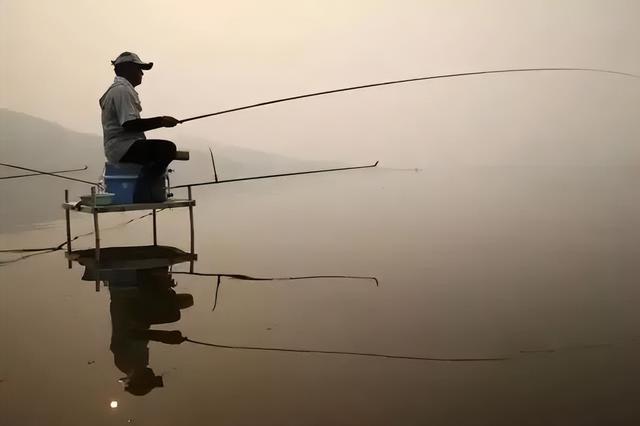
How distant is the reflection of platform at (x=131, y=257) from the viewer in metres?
2.24

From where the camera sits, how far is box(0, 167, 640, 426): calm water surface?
3.40 ft

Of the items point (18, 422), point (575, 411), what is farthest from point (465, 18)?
point (18, 422)

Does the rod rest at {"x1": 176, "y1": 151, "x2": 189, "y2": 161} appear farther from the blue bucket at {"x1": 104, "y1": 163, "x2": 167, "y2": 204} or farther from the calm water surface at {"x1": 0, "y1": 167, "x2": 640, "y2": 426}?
the calm water surface at {"x1": 0, "y1": 167, "x2": 640, "y2": 426}

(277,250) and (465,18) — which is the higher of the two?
(465,18)

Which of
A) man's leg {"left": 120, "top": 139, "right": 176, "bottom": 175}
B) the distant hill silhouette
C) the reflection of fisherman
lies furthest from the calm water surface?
the distant hill silhouette

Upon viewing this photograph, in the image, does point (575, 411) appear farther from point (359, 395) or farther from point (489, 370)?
point (359, 395)

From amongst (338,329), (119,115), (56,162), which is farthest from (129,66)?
(56,162)

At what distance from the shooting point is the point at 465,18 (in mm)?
3854

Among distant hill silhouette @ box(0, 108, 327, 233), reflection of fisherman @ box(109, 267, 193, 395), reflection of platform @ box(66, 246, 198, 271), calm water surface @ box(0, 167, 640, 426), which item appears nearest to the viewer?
calm water surface @ box(0, 167, 640, 426)

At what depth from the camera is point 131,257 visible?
240 centimetres

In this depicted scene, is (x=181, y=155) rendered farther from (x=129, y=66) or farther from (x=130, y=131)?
(x=129, y=66)

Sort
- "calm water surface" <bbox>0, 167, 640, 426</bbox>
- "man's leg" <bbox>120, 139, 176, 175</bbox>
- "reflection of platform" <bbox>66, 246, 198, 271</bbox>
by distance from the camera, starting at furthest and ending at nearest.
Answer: "man's leg" <bbox>120, 139, 176, 175</bbox>
"reflection of platform" <bbox>66, 246, 198, 271</bbox>
"calm water surface" <bbox>0, 167, 640, 426</bbox>

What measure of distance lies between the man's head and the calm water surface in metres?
0.82

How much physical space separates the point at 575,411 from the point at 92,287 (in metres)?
1.54
